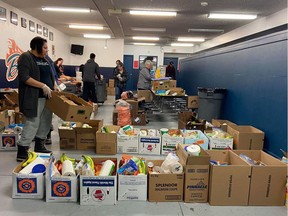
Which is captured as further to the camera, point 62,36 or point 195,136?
point 62,36

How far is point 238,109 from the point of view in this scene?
4590 mm

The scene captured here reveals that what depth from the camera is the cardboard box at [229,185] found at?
91.0 inches

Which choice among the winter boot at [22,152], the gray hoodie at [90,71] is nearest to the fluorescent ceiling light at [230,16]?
the gray hoodie at [90,71]

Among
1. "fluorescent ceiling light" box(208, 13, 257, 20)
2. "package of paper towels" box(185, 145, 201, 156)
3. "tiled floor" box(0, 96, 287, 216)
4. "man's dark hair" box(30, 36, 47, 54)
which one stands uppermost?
"fluorescent ceiling light" box(208, 13, 257, 20)

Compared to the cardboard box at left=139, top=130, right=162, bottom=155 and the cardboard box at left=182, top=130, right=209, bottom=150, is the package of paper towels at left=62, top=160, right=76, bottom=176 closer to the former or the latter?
the cardboard box at left=139, top=130, right=162, bottom=155

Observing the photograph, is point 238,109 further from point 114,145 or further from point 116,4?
point 116,4

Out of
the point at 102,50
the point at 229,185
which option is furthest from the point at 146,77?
the point at 102,50

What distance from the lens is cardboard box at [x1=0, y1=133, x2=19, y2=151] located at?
358cm

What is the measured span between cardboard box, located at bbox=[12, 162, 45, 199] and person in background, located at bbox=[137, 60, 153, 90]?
4918mm

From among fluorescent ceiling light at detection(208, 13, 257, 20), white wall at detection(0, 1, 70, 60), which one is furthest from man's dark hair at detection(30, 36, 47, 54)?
fluorescent ceiling light at detection(208, 13, 257, 20)

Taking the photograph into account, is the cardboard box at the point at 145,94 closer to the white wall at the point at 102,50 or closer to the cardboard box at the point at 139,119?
the cardboard box at the point at 139,119

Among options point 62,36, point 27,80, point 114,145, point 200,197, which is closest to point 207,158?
point 200,197

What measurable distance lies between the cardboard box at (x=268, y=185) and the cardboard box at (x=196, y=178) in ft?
1.35

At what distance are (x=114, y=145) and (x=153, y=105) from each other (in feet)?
13.3
